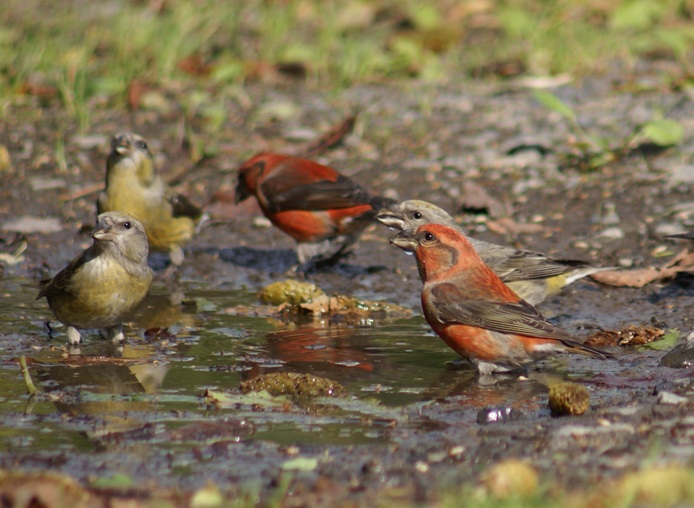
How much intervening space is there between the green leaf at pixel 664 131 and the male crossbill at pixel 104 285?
5.21 metres

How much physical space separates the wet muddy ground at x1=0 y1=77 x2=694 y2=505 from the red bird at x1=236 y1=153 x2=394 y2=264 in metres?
0.30

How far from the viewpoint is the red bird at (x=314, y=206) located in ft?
29.9

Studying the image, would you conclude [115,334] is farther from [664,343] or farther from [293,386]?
[664,343]

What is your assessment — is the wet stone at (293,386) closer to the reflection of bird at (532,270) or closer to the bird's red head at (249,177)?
the reflection of bird at (532,270)

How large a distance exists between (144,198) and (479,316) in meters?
3.65

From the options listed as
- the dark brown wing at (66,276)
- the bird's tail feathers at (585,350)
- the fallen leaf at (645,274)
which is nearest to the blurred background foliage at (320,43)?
the fallen leaf at (645,274)

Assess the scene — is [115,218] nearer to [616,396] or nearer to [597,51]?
[616,396]

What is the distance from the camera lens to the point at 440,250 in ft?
21.9

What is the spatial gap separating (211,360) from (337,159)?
5075 millimetres

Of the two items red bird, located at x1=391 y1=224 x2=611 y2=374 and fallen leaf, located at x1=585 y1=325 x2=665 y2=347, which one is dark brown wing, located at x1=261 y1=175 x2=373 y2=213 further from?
fallen leaf, located at x1=585 y1=325 x2=665 y2=347

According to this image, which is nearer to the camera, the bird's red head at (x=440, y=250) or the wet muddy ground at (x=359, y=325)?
the wet muddy ground at (x=359, y=325)

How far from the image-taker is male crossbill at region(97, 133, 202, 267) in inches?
346

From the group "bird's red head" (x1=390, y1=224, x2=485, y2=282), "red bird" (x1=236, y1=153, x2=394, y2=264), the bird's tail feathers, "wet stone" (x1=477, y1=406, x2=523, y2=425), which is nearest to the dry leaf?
"red bird" (x1=236, y1=153, x2=394, y2=264)

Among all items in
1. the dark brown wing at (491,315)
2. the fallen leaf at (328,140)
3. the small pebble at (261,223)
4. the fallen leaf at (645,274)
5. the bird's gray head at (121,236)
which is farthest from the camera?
the fallen leaf at (328,140)
